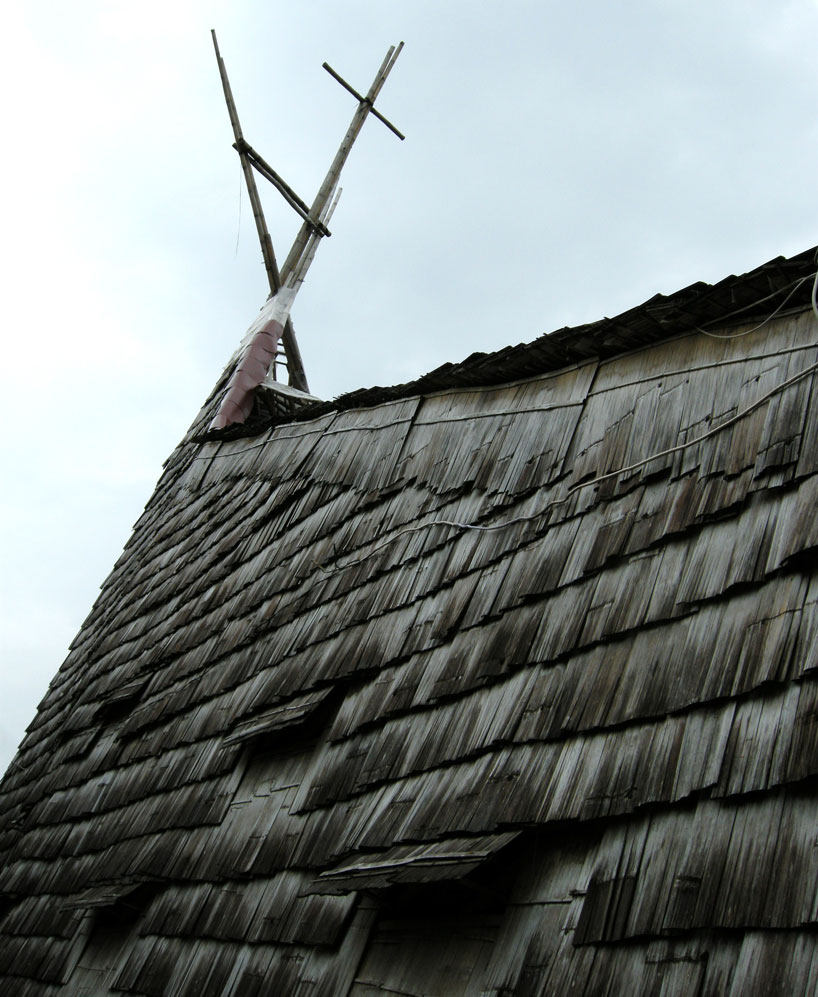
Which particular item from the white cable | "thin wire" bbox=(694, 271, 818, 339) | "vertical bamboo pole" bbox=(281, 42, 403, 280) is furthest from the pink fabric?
"thin wire" bbox=(694, 271, 818, 339)

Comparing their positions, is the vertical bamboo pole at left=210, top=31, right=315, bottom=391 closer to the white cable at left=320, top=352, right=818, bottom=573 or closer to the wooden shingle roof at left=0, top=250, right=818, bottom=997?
the wooden shingle roof at left=0, top=250, right=818, bottom=997

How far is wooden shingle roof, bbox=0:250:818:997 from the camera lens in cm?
272

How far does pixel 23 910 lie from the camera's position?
7766 mm

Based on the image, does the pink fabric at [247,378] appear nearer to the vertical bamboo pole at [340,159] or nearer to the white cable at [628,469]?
the vertical bamboo pole at [340,159]

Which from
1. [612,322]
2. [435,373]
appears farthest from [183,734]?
[612,322]

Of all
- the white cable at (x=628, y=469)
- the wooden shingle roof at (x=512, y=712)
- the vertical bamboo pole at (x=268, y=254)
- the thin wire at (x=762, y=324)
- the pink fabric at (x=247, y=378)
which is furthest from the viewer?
the vertical bamboo pole at (x=268, y=254)

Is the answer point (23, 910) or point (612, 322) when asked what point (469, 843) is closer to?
point (612, 322)

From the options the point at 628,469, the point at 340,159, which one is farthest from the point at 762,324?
the point at 340,159

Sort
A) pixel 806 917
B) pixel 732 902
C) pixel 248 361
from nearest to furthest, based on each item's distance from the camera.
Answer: pixel 806 917
pixel 732 902
pixel 248 361

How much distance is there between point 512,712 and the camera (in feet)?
12.2

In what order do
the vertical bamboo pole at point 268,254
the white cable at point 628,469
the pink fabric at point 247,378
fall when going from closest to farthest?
1. the white cable at point 628,469
2. the pink fabric at point 247,378
3. the vertical bamboo pole at point 268,254

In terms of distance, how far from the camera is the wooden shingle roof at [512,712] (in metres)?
2.72

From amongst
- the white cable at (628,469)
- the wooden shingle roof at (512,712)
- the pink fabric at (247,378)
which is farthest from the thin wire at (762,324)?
the pink fabric at (247,378)

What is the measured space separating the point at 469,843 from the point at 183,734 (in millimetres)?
3870
